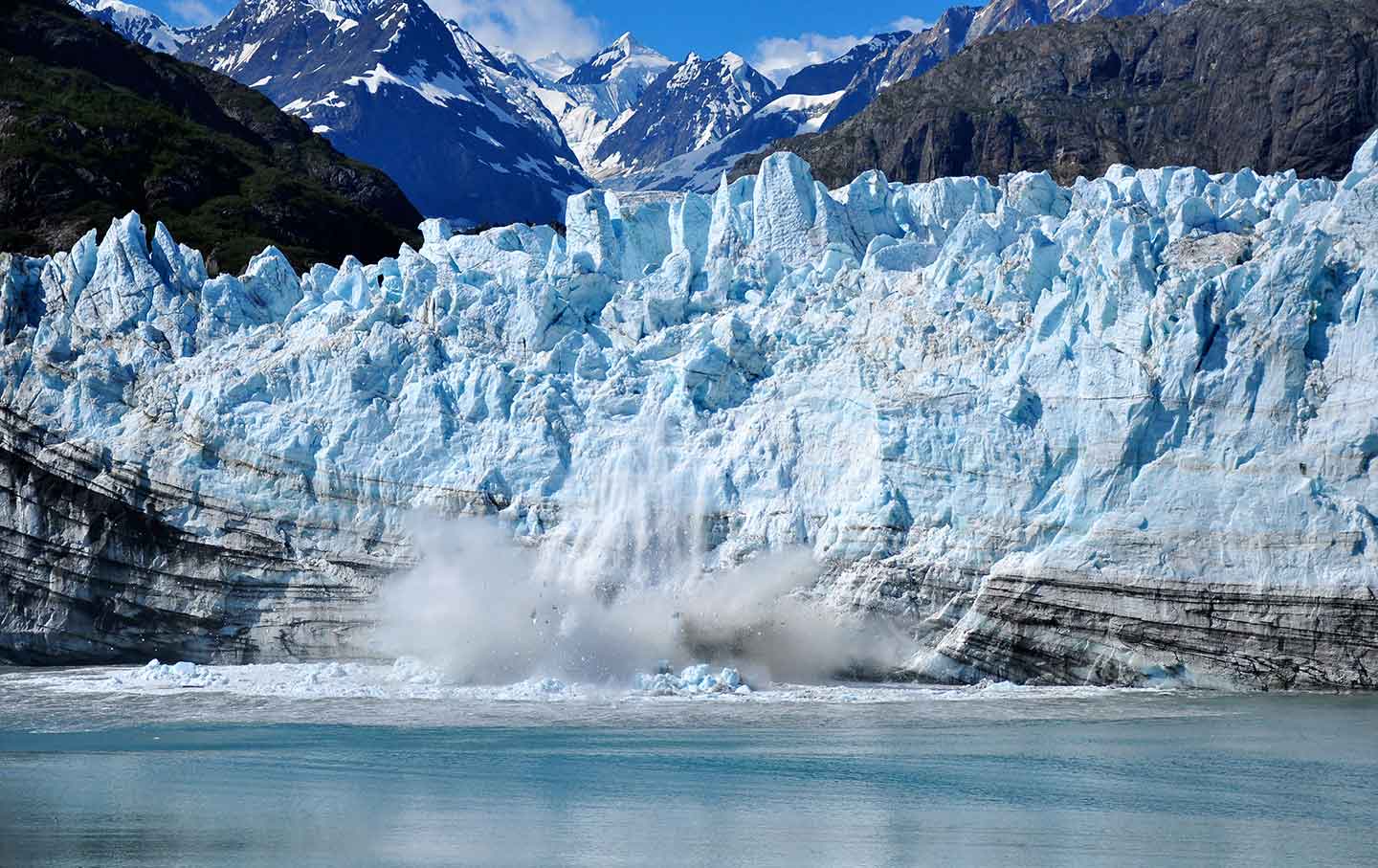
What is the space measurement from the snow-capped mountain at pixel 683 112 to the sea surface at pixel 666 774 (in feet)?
428

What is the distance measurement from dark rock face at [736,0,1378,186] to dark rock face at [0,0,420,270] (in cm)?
2290

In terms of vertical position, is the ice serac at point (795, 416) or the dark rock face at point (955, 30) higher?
the dark rock face at point (955, 30)

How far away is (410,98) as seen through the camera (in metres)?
133

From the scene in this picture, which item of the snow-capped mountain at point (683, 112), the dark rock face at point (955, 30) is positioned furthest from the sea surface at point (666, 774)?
the snow-capped mountain at point (683, 112)

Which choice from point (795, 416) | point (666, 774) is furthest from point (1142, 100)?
point (666, 774)

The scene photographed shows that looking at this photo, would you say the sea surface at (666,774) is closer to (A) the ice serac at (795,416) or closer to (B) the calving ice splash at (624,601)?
(B) the calving ice splash at (624,601)

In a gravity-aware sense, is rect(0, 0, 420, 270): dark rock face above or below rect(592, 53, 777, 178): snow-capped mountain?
below

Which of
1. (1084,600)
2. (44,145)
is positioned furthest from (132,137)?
(1084,600)

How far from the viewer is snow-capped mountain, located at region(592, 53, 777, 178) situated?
158m

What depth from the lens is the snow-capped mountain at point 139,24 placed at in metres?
150

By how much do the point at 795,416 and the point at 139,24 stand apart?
14326 centimetres

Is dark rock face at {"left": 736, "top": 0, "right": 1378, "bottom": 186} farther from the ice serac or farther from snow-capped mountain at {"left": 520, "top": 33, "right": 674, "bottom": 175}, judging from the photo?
snow-capped mountain at {"left": 520, "top": 33, "right": 674, "bottom": 175}

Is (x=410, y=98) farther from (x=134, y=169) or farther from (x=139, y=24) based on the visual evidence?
(x=134, y=169)

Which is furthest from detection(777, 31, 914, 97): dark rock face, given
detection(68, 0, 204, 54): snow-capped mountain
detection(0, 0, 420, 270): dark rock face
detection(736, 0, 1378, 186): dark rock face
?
detection(0, 0, 420, 270): dark rock face
